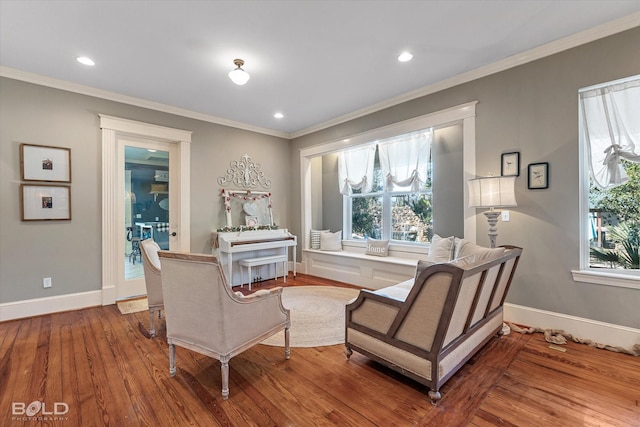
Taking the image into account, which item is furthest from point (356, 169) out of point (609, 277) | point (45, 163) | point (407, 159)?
point (45, 163)

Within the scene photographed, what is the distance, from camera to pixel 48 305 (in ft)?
10.8

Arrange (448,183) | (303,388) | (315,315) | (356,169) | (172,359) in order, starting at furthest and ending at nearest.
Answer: (356,169) < (448,183) < (315,315) < (172,359) < (303,388)

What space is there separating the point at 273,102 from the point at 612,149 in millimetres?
3821

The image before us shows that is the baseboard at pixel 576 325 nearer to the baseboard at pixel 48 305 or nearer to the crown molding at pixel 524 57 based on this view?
the crown molding at pixel 524 57

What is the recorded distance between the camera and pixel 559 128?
104 inches

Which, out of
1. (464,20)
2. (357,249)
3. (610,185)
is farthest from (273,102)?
(610,185)

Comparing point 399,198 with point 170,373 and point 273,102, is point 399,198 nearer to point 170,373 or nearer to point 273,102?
point 273,102

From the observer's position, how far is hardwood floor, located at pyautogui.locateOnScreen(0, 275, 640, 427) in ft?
5.35

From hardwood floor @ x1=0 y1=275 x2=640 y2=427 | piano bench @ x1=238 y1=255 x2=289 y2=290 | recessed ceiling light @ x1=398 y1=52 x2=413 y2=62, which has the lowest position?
hardwood floor @ x1=0 y1=275 x2=640 y2=427

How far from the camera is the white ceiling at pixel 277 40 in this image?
85.2 inches

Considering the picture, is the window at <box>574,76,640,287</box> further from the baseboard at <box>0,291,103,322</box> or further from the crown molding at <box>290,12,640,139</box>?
the baseboard at <box>0,291,103,322</box>

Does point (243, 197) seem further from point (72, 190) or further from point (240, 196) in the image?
point (72, 190)

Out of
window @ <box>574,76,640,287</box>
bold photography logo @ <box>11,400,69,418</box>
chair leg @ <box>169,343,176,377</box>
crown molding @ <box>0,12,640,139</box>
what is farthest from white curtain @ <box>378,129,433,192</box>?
bold photography logo @ <box>11,400,69,418</box>

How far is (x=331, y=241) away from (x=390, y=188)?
4.97 ft
